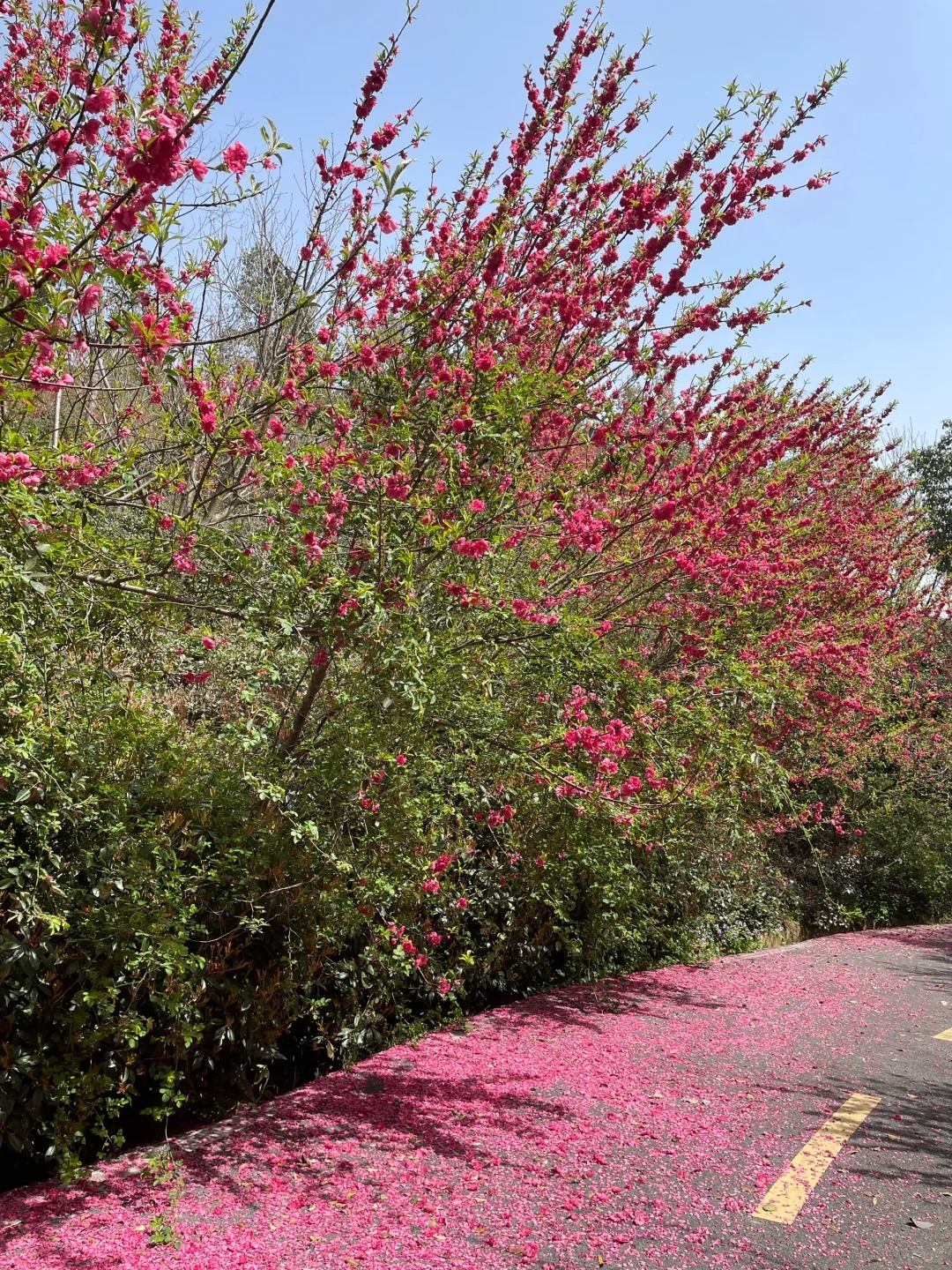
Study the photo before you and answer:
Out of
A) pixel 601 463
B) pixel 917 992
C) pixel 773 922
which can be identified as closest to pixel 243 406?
pixel 601 463

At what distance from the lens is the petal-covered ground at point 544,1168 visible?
9.98 ft

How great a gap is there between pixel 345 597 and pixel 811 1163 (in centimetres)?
309

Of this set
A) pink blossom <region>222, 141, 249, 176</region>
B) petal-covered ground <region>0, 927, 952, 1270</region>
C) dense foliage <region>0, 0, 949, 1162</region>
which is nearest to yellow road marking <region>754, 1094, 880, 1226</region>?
petal-covered ground <region>0, 927, 952, 1270</region>

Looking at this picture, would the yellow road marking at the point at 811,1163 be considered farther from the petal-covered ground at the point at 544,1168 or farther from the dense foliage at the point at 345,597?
the dense foliage at the point at 345,597

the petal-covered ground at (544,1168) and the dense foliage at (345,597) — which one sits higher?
the dense foliage at (345,597)

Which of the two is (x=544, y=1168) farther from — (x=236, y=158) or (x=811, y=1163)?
(x=236, y=158)

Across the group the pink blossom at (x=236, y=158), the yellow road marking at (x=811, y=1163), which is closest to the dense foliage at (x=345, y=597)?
the pink blossom at (x=236, y=158)

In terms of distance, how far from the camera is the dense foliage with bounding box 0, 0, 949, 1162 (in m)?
3.21

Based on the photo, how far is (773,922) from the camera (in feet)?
33.1

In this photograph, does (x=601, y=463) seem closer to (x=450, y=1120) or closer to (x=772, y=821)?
(x=450, y=1120)

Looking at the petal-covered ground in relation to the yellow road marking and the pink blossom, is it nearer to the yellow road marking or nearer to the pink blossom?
the yellow road marking

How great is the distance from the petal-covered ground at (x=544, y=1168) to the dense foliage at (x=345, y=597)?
0.38 metres

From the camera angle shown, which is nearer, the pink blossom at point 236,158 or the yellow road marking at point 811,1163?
the pink blossom at point 236,158

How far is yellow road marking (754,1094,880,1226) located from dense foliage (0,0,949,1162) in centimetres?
171
